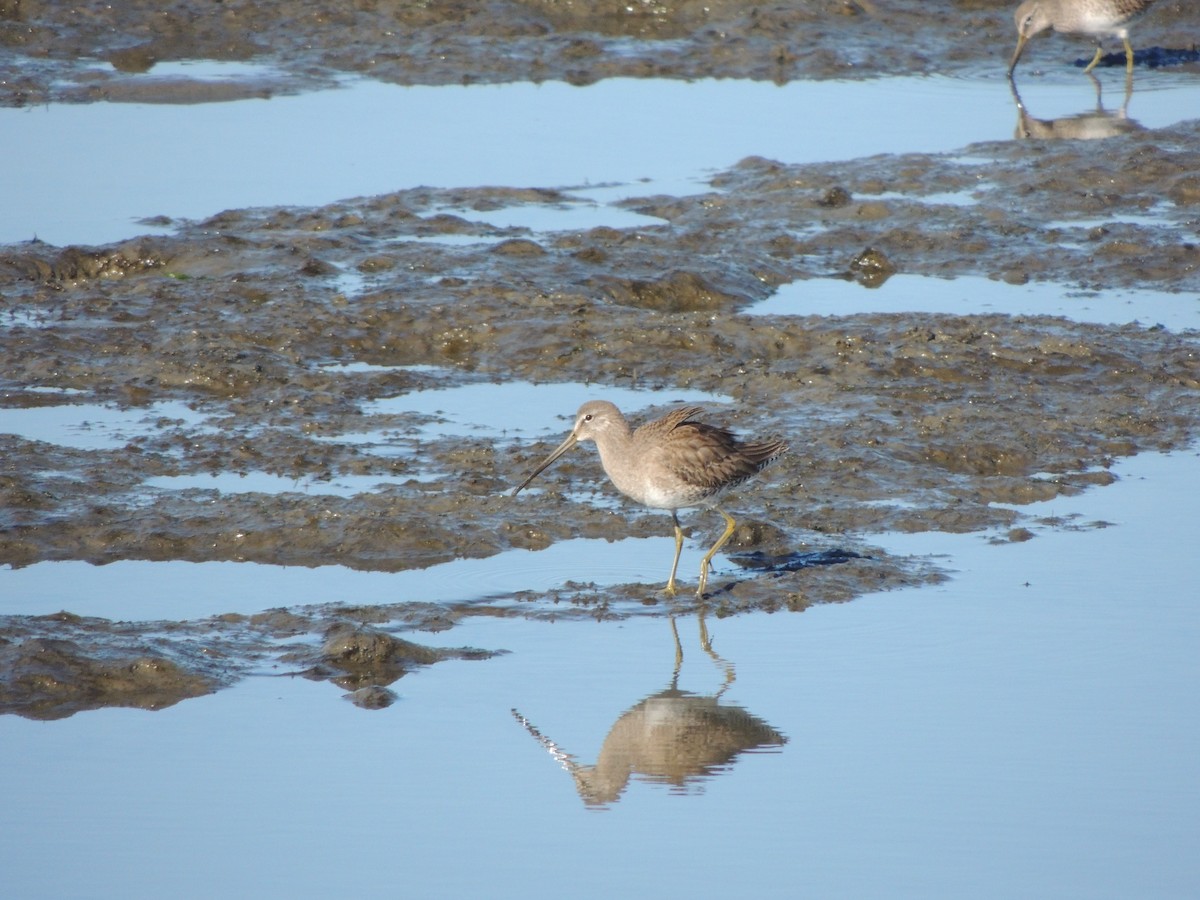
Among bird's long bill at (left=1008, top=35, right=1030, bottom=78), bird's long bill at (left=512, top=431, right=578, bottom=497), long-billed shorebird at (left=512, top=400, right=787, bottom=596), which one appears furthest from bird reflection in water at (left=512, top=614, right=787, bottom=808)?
bird's long bill at (left=1008, top=35, right=1030, bottom=78)

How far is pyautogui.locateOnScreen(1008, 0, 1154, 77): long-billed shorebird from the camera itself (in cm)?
1577

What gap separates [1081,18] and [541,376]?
912 cm

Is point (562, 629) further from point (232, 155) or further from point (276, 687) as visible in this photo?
point (232, 155)

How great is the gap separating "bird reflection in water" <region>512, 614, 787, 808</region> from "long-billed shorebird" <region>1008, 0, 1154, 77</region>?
11.8 metres

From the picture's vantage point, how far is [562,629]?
6438 mm

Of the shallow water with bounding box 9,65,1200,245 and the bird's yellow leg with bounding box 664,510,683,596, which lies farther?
the shallow water with bounding box 9,65,1200,245

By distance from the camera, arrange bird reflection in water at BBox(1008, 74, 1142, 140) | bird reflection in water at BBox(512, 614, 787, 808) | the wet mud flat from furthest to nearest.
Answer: the wet mud flat → bird reflection in water at BBox(1008, 74, 1142, 140) → bird reflection in water at BBox(512, 614, 787, 808)

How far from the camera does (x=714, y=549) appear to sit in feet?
22.8

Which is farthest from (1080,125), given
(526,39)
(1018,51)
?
(526,39)

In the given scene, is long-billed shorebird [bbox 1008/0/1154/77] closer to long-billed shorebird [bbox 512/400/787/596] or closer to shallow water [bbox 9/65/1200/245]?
shallow water [bbox 9/65/1200/245]

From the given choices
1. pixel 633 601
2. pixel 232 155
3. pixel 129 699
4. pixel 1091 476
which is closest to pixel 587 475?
pixel 633 601

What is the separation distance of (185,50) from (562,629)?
1167 cm

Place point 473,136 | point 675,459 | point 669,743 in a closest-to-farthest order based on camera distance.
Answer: point 669,743 → point 675,459 → point 473,136

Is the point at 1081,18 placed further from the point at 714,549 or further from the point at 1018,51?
the point at 714,549
